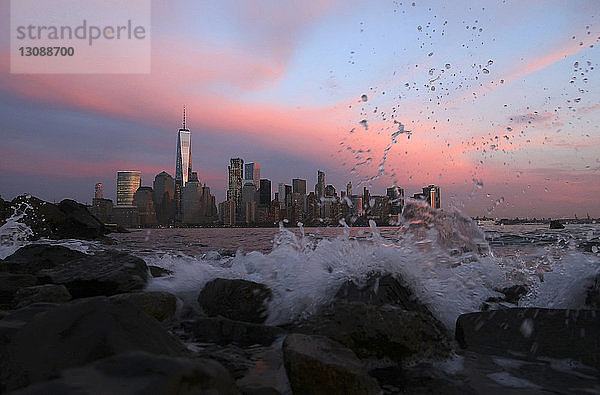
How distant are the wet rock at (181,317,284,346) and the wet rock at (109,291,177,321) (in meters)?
0.31

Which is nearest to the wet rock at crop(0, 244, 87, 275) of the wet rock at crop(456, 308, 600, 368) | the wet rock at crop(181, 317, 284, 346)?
the wet rock at crop(181, 317, 284, 346)

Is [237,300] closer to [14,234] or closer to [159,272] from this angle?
[159,272]

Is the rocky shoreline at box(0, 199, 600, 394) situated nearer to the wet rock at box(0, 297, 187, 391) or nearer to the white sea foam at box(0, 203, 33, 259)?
the wet rock at box(0, 297, 187, 391)

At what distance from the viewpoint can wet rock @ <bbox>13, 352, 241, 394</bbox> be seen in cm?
150

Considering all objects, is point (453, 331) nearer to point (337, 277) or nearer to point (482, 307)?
point (482, 307)

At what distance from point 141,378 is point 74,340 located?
0.67m

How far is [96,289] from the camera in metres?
5.49

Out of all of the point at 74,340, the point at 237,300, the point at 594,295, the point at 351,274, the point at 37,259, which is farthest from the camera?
the point at 37,259

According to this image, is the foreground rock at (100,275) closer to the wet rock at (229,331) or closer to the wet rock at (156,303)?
the wet rock at (156,303)

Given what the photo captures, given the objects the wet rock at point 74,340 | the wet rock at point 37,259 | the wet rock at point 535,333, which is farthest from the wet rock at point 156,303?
the wet rock at point 37,259

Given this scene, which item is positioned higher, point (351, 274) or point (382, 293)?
point (351, 274)

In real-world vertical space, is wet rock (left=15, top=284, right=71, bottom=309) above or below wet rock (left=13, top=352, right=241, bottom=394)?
below

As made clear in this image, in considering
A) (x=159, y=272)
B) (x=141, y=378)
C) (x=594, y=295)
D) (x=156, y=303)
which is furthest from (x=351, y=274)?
(x=159, y=272)

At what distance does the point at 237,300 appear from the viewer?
493 cm
